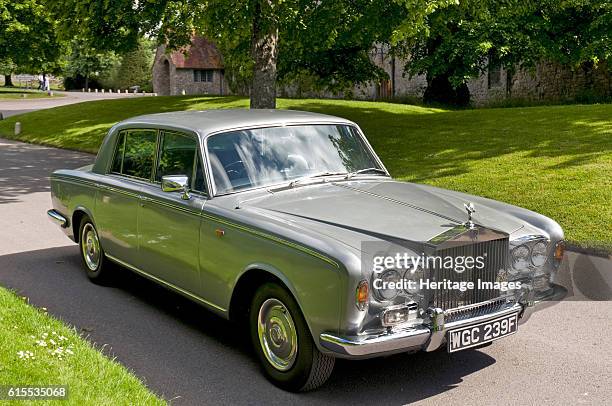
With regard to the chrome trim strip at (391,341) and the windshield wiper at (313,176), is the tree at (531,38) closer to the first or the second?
the windshield wiper at (313,176)

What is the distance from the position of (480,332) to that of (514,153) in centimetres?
1021

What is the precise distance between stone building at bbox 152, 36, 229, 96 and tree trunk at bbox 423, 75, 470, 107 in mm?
43194

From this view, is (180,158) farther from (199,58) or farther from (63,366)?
(199,58)

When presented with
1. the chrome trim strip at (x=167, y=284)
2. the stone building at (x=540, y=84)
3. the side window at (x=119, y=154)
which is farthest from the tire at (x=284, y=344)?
the stone building at (x=540, y=84)

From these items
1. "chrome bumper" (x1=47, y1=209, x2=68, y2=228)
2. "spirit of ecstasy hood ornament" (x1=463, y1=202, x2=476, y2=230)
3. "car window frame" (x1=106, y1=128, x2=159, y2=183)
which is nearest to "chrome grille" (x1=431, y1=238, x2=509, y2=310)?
"spirit of ecstasy hood ornament" (x1=463, y1=202, x2=476, y2=230)

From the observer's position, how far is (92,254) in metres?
7.37

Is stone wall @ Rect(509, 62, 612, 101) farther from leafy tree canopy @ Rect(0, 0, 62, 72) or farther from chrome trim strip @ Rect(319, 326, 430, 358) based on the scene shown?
chrome trim strip @ Rect(319, 326, 430, 358)

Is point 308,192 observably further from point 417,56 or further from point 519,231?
point 417,56

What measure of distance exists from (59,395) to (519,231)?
10.9ft

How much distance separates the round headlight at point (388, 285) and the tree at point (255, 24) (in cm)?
917

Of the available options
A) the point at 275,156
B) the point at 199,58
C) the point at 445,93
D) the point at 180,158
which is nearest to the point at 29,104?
the point at 199,58

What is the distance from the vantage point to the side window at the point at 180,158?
5648 millimetres

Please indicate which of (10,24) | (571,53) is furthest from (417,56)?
(10,24)

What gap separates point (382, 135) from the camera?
62.7 feet
